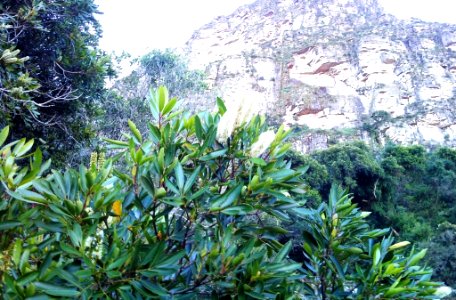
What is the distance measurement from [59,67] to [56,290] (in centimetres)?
345

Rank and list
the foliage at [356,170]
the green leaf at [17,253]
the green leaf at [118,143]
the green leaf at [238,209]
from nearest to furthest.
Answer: the green leaf at [17,253] → the green leaf at [238,209] → the green leaf at [118,143] → the foliage at [356,170]

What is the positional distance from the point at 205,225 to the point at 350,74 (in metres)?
42.1

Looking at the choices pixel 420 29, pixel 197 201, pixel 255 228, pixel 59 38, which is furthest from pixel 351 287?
pixel 420 29

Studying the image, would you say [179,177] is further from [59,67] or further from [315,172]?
[315,172]

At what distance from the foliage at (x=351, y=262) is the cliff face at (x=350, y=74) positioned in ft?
98.9

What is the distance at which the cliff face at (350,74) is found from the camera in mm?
33781

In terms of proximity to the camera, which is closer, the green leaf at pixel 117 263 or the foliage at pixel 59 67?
the green leaf at pixel 117 263

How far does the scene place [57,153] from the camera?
14.0 feet

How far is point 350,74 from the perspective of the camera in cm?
4106

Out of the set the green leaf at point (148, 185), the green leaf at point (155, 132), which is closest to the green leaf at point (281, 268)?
the green leaf at point (148, 185)

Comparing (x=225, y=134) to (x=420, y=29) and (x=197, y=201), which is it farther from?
(x=420, y=29)

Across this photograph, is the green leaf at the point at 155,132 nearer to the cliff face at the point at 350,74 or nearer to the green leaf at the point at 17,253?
the green leaf at the point at 17,253

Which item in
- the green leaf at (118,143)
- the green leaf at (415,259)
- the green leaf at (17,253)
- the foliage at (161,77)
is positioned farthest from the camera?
the foliage at (161,77)

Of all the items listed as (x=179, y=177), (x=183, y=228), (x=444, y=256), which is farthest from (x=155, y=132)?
(x=444, y=256)
